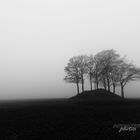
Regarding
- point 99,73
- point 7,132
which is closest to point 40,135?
point 7,132

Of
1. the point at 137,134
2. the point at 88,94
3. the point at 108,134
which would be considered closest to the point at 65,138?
the point at 108,134

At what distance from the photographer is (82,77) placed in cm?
8531

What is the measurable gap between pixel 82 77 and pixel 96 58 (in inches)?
367

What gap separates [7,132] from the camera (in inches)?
603

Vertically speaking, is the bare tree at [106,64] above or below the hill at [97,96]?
above

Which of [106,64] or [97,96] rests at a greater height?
[106,64]

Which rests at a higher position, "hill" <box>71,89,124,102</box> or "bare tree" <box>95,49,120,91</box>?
"bare tree" <box>95,49,120,91</box>

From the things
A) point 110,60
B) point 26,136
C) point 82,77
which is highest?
point 110,60

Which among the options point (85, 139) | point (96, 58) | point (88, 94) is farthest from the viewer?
→ point (96, 58)

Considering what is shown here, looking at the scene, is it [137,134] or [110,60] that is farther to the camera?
[110,60]

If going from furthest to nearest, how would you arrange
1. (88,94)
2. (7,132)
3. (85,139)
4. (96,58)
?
(96,58) → (88,94) → (7,132) → (85,139)

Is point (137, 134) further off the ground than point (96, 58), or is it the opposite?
point (96, 58)

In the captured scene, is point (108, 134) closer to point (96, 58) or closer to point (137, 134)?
point (137, 134)

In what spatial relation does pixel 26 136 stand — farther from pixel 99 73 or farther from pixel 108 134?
pixel 99 73
